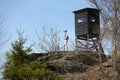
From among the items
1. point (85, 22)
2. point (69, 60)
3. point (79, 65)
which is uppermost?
point (85, 22)

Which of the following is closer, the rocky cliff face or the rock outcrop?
the rocky cliff face

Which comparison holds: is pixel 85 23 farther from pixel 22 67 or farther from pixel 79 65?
pixel 22 67

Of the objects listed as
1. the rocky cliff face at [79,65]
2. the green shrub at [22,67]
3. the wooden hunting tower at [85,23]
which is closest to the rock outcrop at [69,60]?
the rocky cliff face at [79,65]

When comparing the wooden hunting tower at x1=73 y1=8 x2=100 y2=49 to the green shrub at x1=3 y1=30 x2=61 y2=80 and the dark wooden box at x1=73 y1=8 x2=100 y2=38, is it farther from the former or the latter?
the green shrub at x1=3 y1=30 x2=61 y2=80

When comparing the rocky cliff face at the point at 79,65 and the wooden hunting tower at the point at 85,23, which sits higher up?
the wooden hunting tower at the point at 85,23

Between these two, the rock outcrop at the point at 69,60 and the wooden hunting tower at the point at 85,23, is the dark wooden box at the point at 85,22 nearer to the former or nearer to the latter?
the wooden hunting tower at the point at 85,23

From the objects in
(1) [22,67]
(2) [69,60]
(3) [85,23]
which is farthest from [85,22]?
(1) [22,67]

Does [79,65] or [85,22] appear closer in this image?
[79,65]

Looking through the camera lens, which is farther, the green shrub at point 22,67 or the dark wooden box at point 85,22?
the dark wooden box at point 85,22

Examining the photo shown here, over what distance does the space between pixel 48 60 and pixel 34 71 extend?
3.46 m

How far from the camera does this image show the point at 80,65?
2147cm

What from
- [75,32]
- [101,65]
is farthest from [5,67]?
[75,32]

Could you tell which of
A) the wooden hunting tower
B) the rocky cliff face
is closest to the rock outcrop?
the rocky cliff face

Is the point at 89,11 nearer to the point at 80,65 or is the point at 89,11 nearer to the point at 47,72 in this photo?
the point at 80,65
